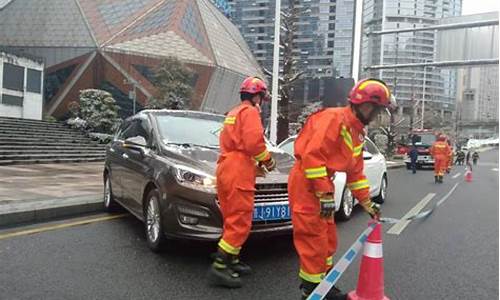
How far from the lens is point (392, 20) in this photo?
71.6 ft

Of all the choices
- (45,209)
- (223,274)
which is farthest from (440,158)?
(223,274)

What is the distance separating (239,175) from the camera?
4.40 meters

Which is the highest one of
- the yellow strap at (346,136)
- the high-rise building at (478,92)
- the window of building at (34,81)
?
the high-rise building at (478,92)

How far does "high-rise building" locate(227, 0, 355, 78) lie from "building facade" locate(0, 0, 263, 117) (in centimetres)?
1806

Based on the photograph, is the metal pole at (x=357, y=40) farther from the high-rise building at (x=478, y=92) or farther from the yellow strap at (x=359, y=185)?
the yellow strap at (x=359, y=185)

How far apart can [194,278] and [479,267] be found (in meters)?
2.98

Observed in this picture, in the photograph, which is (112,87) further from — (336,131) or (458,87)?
(336,131)

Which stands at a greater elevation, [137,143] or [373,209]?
[137,143]

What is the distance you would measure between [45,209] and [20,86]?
2768 centimetres

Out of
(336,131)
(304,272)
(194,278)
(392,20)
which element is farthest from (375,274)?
(392,20)

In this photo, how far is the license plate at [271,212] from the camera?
16.4 feet

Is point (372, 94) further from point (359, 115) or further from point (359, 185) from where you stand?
point (359, 185)

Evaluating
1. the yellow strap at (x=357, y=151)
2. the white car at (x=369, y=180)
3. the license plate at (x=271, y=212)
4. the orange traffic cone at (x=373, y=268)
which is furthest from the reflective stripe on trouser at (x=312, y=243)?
the white car at (x=369, y=180)

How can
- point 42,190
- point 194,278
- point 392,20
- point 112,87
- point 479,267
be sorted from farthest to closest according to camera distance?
point 112,87
point 392,20
point 42,190
point 479,267
point 194,278
